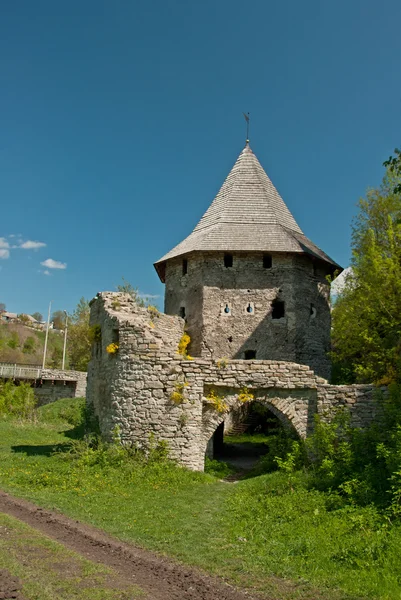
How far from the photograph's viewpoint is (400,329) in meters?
13.9

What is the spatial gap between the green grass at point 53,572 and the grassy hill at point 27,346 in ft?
153

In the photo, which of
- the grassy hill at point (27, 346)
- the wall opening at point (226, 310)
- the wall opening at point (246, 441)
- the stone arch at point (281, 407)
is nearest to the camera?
the stone arch at point (281, 407)

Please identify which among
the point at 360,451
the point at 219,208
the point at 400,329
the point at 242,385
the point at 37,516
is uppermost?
the point at 219,208

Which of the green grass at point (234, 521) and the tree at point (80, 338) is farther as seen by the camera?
the tree at point (80, 338)

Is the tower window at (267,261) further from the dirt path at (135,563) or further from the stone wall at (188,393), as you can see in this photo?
the dirt path at (135,563)

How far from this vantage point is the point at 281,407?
12.9 meters

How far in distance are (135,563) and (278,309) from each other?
50.7ft

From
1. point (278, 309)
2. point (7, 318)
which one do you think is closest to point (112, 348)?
point (278, 309)

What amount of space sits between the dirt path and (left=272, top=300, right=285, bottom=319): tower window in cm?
1375

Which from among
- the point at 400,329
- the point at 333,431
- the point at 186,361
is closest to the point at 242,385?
the point at 186,361

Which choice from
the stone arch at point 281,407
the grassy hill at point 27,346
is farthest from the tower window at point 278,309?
the grassy hill at point 27,346

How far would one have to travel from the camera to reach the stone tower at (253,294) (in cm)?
2080

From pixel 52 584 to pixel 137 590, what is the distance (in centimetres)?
95

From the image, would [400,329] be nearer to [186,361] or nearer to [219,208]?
[186,361]
